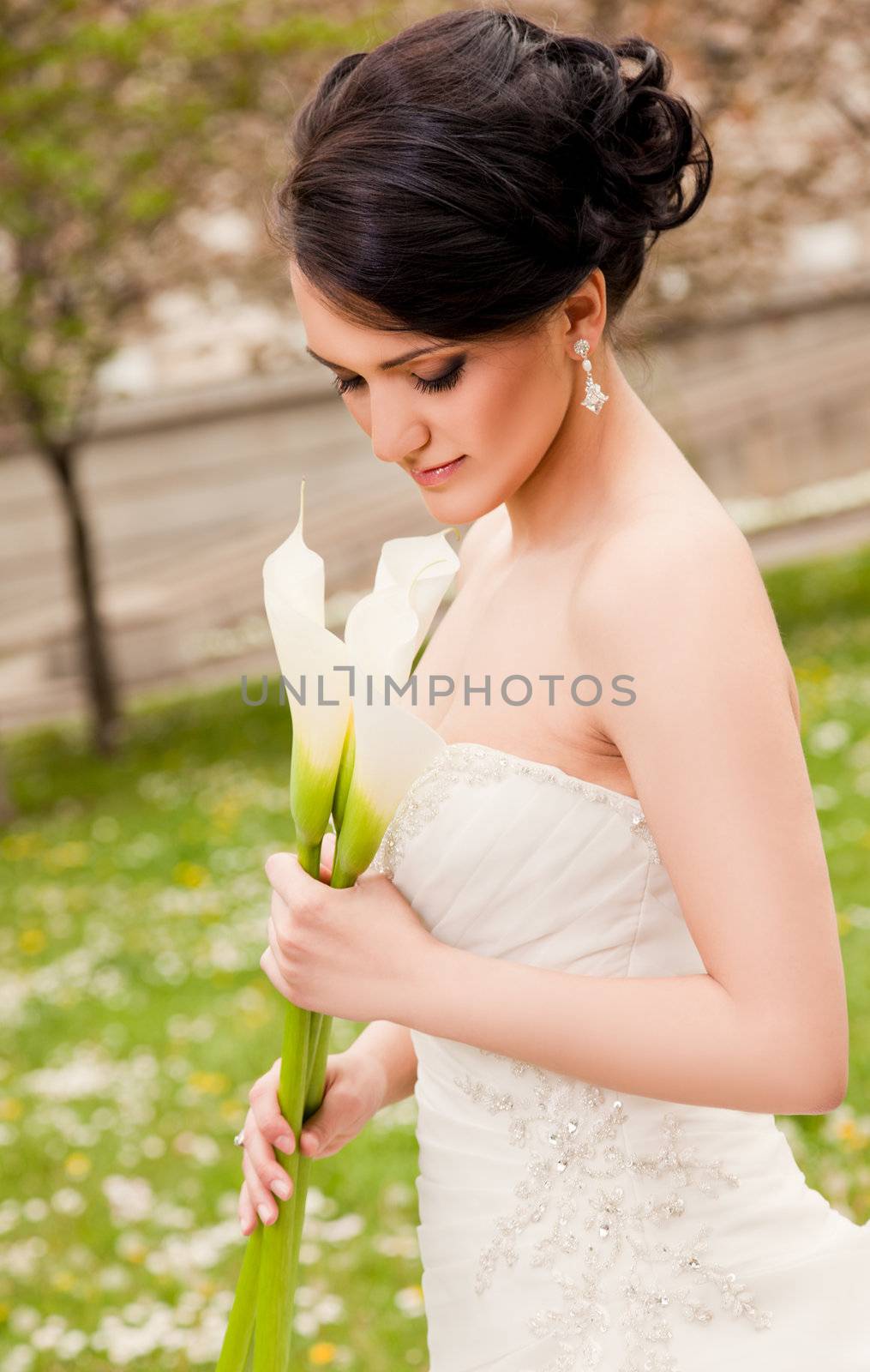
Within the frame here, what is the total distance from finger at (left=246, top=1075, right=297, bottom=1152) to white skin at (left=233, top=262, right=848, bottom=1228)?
0.04 ft

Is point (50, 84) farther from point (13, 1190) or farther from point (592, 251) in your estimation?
point (592, 251)

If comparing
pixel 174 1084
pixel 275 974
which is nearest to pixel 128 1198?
pixel 174 1084

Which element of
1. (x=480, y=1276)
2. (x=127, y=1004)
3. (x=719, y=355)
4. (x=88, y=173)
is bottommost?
(x=719, y=355)

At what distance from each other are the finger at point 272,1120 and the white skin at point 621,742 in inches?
0.5

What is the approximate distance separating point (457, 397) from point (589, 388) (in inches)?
7.4

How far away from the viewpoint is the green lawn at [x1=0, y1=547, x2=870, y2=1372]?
160 inches

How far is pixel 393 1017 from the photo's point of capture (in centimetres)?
171

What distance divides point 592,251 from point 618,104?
193mm

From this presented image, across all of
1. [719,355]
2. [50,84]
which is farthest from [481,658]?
[719,355]

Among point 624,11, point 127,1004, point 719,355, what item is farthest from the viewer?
point 719,355

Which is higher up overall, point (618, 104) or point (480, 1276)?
point (618, 104)

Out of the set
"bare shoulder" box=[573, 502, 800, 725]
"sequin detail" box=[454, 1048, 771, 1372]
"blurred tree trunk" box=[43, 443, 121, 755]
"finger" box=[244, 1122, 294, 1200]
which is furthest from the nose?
"blurred tree trunk" box=[43, 443, 121, 755]

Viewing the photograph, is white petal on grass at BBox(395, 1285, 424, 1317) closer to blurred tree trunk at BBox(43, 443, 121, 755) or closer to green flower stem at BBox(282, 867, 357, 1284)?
green flower stem at BBox(282, 867, 357, 1284)

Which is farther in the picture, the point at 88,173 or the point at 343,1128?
the point at 88,173
